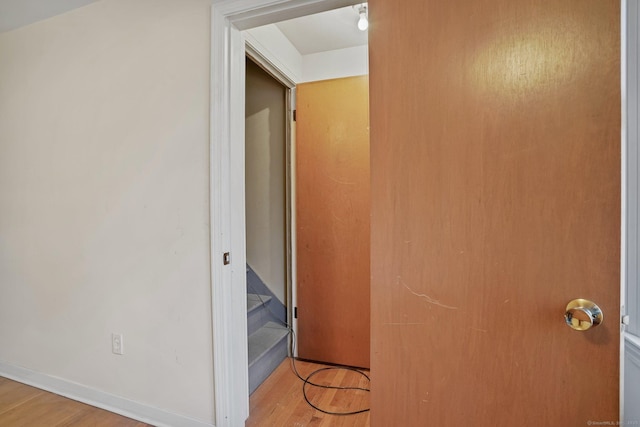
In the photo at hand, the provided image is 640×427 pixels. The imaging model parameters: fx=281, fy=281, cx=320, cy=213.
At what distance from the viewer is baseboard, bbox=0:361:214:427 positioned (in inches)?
Result: 57.9

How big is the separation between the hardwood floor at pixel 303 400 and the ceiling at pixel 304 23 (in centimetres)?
234

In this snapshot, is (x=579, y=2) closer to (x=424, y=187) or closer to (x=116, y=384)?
(x=424, y=187)

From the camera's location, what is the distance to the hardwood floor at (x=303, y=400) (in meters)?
1.55

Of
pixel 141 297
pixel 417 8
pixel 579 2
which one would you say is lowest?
pixel 141 297

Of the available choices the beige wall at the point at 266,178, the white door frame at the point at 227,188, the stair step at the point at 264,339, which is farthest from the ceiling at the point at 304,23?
the stair step at the point at 264,339

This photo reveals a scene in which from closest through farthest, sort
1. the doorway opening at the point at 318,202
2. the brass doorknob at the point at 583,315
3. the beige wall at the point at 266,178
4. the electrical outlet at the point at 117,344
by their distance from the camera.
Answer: the brass doorknob at the point at 583,315
the electrical outlet at the point at 117,344
the doorway opening at the point at 318,202
the beige wall at the point at 266,178

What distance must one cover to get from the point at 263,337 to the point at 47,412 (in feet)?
4.12

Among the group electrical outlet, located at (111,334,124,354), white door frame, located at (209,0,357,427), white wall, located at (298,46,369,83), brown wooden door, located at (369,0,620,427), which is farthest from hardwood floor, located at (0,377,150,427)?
white wall, located at (298,46,369,83)

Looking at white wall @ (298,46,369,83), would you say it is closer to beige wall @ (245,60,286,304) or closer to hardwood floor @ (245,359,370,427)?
beige wall @ (245,60,286,304)

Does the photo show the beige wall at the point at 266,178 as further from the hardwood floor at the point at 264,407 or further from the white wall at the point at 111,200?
the white wall at the point at 111,200

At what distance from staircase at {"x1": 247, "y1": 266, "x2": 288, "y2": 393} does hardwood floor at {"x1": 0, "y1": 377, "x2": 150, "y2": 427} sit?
640 mm

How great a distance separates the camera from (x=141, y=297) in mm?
1516

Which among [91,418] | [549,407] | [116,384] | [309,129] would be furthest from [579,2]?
[91,418]

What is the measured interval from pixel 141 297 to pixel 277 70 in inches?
64.1
